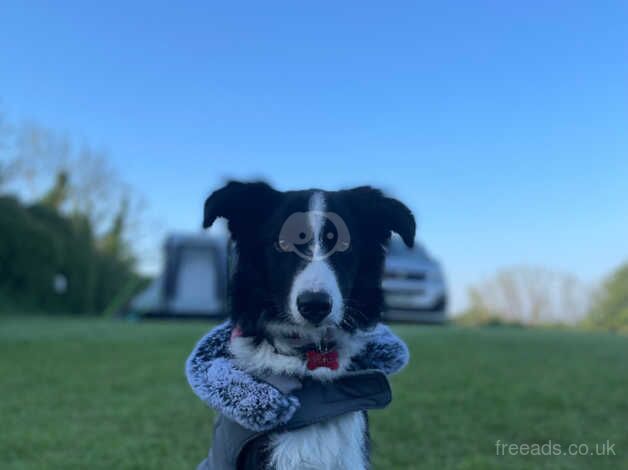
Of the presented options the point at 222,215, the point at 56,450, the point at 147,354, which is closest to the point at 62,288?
the point at 147,354

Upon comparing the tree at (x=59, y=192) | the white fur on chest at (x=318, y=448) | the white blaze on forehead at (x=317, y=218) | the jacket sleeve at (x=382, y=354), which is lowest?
the white fur on chest at (x=318, y=448)

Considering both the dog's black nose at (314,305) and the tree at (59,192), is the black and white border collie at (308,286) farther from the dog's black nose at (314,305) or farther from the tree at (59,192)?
the tree at (59,192)

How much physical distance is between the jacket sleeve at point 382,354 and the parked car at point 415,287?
35.1ft

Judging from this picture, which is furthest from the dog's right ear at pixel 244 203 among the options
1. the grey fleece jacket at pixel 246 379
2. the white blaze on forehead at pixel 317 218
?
the grey fleece jacket at pixel 246 379

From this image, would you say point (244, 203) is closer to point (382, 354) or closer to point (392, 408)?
point (382, 354)

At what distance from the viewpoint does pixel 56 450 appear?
3715 millimetres

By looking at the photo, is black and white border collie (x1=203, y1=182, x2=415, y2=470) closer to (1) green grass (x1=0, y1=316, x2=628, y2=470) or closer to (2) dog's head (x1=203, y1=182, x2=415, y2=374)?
(2) dog's head (x1=203, y1=182, x2=415, y2=374)

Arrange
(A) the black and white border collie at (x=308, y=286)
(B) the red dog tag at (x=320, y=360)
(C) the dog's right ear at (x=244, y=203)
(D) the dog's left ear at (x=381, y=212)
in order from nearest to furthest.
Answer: (A) the black and white border collie at (x=308, y=286) → (B) the red dog tag at (x=320, y=360) → (C) the dog's right ear at (x=244, y=203) → (D) the dog's left ear at (x=381, y=212)

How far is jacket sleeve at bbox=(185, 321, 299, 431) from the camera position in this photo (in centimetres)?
197

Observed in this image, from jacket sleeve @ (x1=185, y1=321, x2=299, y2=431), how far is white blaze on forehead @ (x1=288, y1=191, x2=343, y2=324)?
0.30 metres

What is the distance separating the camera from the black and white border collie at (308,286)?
2.03 metres

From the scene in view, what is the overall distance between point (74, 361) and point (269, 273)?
593 cm

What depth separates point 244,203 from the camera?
7.68 ft

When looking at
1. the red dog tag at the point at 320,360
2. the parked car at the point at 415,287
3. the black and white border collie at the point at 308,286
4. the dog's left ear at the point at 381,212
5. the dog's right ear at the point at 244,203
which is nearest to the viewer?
the black and white border collie at the point at 308,286
